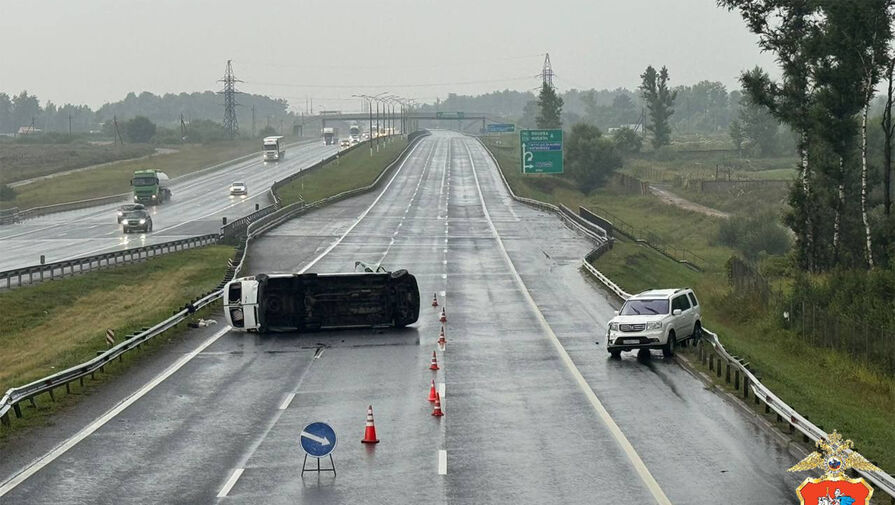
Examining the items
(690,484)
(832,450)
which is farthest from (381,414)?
(832,450)

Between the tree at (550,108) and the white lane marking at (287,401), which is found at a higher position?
the tree at (550,108)

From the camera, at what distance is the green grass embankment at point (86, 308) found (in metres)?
39.6

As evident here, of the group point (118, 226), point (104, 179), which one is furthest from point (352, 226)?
point (104, 179)

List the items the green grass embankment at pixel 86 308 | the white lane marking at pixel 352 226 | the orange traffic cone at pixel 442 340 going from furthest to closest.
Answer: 1. the white lane marking at pixel 352 226
2. the green grass embankment at pixel 86 308
3. the orange traffic cone at pixel 442 340

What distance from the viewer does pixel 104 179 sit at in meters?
148

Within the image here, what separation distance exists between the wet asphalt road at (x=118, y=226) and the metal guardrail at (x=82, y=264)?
16.5ft

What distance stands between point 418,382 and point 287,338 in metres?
9.44

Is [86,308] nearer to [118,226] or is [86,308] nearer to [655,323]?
[655,323]

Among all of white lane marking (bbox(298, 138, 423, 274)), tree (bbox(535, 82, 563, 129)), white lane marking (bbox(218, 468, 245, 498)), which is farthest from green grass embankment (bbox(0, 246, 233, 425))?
tree (bbox(535, 82, 563, 129))

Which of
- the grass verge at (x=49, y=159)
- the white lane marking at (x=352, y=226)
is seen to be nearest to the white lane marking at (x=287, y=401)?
the white lane marking at (x=352, y=226)

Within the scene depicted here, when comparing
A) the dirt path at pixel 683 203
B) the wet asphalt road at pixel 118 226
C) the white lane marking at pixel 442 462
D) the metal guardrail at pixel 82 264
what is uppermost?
the white lane marking at pixel 442 462

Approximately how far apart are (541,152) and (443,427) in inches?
3703

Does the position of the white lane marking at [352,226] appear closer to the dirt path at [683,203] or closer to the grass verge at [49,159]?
the dirt path at [683,203]

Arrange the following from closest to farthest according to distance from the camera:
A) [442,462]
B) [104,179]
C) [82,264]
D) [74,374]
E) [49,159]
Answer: [442,462]
[74,374]
[82,264]
[104,179]
[49,159]
